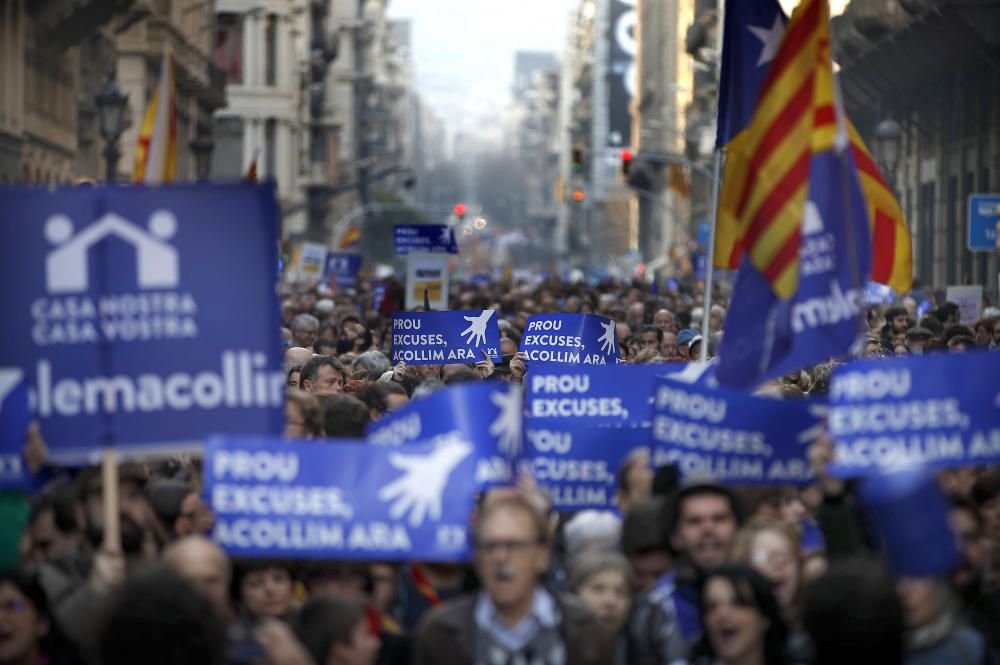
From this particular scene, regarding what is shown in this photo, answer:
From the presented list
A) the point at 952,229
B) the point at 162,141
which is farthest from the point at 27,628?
the point at 952,229

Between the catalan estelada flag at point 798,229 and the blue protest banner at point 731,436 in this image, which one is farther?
the catalan estelada flag at point 798,229

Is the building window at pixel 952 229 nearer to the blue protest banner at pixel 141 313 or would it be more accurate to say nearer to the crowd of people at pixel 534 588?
the crowd of people at pixel 534 588

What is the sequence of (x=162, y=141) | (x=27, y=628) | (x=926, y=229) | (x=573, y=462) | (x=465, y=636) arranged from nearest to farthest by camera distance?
1. (x=465, y=636)
2. (x=27, y=628)
3. (x=573, y=462)
4. (x=162, y=141)
5. (x=926, y=229)

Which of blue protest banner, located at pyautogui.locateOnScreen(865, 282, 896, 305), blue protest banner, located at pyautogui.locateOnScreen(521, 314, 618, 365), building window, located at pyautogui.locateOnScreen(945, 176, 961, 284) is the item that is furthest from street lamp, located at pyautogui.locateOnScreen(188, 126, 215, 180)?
blue protest banner, located at pyautogui.locateOnScreen(521, 314, 618, 365)

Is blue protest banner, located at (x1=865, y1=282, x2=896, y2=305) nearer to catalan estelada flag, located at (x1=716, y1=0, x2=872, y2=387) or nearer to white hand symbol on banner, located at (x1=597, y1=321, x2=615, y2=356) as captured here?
white hand symbol on banner, located at (x1=597, y1=321, x2=615, y2=356)

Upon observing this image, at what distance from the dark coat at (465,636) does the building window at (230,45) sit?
241 feet

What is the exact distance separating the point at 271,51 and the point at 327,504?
8436cm

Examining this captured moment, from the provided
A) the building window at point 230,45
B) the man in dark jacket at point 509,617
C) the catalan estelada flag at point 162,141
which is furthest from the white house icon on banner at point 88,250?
the building window at point 230,45

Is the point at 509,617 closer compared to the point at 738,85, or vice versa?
the point at 509,617

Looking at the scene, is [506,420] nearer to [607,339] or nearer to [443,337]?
[607,339]

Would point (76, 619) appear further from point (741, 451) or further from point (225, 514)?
point (741, 451)

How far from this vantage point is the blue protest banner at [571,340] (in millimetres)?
16922

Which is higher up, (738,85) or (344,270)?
(738,85)

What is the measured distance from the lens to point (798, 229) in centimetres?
940
